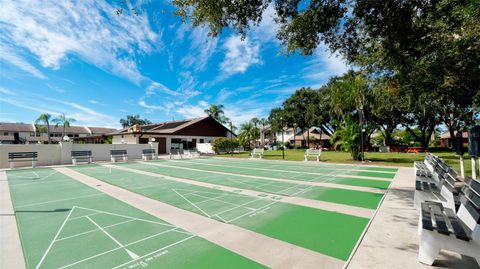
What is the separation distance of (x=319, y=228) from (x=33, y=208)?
834 centimetres

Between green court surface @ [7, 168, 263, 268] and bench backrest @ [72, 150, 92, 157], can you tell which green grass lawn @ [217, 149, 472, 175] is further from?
bench backrest @ [72, 150, 92, 157]

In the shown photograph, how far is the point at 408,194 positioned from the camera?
7.64m

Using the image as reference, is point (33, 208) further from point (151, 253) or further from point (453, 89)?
point (453, 89)

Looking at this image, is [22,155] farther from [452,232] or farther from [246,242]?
[452,232]

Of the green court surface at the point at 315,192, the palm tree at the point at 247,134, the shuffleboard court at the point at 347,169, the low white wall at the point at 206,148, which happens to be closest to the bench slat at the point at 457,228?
the green court surface at the point at 315,192

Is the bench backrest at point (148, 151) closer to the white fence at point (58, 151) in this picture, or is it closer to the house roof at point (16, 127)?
the white fence at point (58, 151)

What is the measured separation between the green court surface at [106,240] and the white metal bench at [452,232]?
266 centimetres

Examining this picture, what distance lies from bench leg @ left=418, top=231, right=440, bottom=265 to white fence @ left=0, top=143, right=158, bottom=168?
2519cm

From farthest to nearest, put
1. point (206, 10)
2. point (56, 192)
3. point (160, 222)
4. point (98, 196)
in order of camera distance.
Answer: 1. point (56, 192)
2. point (98, 196)
3. point (206, 10)
4. point (160, 222)

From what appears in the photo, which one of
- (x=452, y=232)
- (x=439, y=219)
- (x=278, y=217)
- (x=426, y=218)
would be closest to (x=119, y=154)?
(x=278, y=217)

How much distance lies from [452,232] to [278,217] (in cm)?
330

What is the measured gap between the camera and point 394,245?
4039 millimetres

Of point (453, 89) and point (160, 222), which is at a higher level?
point (453, 89)

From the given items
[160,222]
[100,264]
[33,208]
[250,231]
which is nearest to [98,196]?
[33,208]
